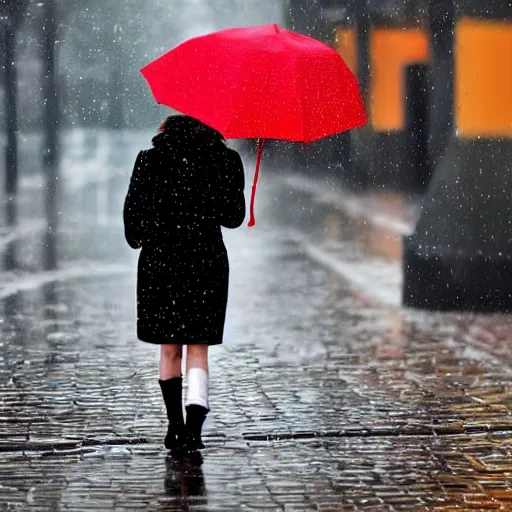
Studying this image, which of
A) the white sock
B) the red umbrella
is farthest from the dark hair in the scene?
the white sock

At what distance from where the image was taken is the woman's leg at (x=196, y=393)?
675 cm

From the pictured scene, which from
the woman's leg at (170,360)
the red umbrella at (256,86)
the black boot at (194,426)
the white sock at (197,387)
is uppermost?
the red umbrella at (256,86)

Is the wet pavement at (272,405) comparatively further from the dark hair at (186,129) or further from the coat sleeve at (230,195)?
the dark hair at (186,129)

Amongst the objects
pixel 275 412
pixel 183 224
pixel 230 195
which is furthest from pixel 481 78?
pixel 183 224

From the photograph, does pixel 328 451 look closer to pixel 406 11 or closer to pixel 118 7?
pixel 406 11

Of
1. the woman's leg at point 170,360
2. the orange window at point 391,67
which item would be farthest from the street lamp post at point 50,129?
the woman's leg at point 170,360

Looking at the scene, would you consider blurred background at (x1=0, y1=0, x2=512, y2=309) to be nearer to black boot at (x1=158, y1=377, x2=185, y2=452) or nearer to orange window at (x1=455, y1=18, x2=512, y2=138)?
orange window at (x1=455, y1=18, x2=512, y2=138)

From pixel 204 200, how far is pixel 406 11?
7170mm

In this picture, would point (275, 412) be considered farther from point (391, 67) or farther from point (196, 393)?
point (391, 67)

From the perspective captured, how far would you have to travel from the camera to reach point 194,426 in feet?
22.3

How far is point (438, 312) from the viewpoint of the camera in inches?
465

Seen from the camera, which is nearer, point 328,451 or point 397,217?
point 328,451

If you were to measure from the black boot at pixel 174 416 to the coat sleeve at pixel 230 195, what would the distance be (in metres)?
0.80

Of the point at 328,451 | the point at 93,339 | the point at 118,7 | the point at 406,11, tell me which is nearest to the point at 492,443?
the point at 328,451
